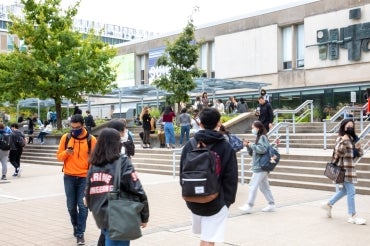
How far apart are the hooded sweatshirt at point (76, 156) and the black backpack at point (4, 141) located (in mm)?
9075

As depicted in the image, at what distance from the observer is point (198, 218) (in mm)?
4875

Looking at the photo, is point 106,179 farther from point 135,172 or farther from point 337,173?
point 337,173

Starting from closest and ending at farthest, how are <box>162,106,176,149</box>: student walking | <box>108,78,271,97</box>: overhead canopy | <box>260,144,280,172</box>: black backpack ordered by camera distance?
<box>260,144,280,172</box>: black backpack, <box>162,106,176,149</box>: student walking, <box>108,78,271,97</box>: overhead canopy

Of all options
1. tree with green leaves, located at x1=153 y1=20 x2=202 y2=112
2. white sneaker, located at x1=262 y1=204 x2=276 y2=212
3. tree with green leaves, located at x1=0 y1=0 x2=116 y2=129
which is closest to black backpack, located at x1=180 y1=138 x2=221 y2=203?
white sneaker, located at x1=262 y1=204 x2=276 y2=212

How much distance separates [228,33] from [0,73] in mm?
17940

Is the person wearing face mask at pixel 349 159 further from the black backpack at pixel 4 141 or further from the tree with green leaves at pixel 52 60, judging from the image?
the tree with green leaves at pixel 52 60

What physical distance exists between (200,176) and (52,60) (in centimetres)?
2385

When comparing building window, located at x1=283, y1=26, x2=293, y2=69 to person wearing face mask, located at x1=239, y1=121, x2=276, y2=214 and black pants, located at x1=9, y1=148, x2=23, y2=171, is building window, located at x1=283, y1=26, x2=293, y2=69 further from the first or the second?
person wearing face mask, located at x1=239, y1=121, x2=276, y2=214

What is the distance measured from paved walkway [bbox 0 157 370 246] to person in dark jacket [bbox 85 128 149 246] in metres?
2.51

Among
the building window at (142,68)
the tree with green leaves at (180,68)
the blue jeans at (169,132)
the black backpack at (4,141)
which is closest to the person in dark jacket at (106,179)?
the black backpack at (4,141)

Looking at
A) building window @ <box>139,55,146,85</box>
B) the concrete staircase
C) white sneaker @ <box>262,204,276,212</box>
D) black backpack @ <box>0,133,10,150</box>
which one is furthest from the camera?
building window @ <box>139,55,146,85</box>

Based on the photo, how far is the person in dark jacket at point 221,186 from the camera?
4.62 m

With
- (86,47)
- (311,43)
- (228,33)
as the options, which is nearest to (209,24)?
(228,33)

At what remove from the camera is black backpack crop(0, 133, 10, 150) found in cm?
1538
